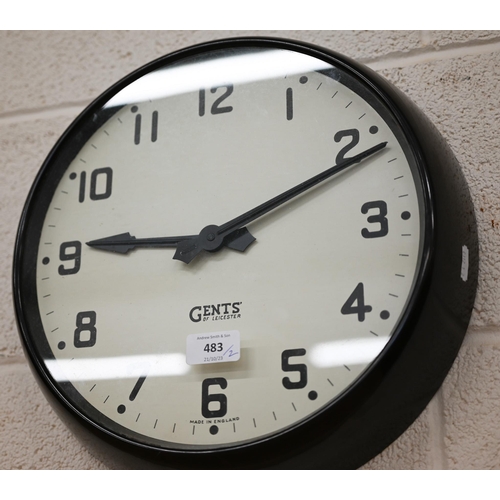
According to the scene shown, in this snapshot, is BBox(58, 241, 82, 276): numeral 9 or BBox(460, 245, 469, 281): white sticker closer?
BBox(460, 245, 469, 281): white sticker

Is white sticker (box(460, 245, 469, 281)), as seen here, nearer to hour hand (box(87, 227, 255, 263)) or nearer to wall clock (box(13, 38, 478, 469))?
wall clock (box(13, 38, 478, 469))

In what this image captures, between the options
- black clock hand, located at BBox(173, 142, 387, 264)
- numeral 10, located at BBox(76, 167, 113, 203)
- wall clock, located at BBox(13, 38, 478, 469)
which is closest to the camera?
wall clock, located at BBox(13, 38, 478, 469)

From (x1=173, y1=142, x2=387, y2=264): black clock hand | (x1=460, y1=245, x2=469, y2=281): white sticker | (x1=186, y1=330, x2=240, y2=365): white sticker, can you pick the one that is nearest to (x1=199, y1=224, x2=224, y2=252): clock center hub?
(x1=173, y1=142, x2=387, y2=264): black clock hand

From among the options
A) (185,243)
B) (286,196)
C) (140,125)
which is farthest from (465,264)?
(140,125)

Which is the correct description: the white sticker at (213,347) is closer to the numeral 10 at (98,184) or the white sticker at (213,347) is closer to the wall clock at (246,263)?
the wall clock at (246,263)

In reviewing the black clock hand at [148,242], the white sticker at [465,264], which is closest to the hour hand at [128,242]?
the black clock hand at [148,242]

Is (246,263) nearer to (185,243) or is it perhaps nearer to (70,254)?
(185,243)

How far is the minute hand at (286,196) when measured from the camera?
3.11 feet

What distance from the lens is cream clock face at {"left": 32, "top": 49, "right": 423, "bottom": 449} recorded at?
2.87 feet

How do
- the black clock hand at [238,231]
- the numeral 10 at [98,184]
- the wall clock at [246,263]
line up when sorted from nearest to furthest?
the wall clock at [246,263] → the black clock hand at [238,231] → the numeral 10 at [98,184]

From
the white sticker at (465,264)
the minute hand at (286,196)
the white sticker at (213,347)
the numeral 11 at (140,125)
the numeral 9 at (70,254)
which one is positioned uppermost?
the numeral 11 at (140,125)

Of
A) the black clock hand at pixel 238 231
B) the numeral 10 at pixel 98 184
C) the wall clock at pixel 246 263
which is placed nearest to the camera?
the wall clock at pixel 246 263

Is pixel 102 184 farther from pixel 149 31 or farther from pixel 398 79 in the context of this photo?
pixel 398 79

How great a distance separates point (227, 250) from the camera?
3.18ft
